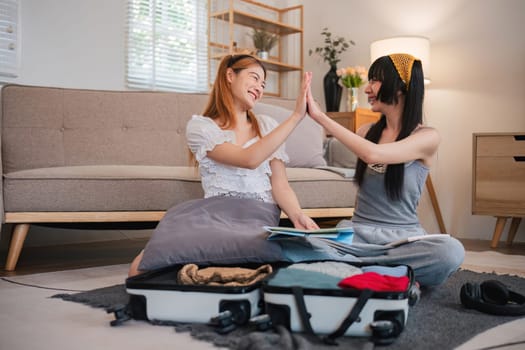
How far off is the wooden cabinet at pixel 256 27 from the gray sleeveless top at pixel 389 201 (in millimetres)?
2619

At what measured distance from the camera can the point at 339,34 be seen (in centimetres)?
450

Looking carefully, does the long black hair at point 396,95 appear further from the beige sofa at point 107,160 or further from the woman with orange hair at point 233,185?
the beige sofa at point 107,160

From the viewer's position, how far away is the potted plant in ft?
14.4

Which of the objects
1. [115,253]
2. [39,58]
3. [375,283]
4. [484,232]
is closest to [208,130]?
[375,283]

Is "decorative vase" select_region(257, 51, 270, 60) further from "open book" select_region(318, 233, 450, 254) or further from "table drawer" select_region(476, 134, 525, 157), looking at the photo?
"open book" select_region(318, 233, 450, 254)

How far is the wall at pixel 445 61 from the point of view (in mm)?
3236

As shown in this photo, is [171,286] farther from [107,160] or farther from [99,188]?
[107,160]

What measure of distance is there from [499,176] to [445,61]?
1.08 metres

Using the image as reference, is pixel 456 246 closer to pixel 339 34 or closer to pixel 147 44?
pixel 147 44

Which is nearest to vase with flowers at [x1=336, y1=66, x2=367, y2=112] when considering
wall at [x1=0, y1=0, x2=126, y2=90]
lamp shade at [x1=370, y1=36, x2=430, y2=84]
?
lamp shade at [x1=370, y1=36, x2=430, y2=84]

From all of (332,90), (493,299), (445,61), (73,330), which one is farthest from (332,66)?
(73,330)

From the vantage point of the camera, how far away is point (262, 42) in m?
4.41

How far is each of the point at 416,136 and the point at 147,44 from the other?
2.57 metres

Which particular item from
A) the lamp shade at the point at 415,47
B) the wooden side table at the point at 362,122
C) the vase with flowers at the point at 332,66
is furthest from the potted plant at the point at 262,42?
the lamp shade at the point at 415,47
